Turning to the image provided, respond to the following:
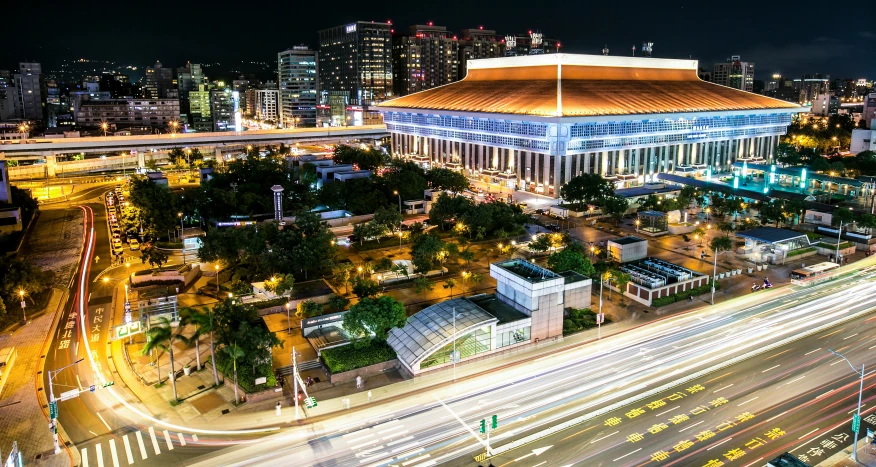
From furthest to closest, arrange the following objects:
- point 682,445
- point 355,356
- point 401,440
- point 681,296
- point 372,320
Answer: point 681,296 < point 372,320 < point 355,356 < point 401,440 < point 682,445

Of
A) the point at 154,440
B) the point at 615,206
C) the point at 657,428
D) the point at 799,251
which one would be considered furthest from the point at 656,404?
the point at 615,206

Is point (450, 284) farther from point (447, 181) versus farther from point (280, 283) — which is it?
point (447, 181)

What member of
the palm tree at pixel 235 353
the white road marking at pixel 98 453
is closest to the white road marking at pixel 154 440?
the white road marking at pixel 98 453

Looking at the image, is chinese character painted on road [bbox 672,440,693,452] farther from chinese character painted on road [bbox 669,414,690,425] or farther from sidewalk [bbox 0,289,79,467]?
sidewalk [bbox 0,289,79,467]

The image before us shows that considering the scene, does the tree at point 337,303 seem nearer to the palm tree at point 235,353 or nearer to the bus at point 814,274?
the palm tree at point 235,353

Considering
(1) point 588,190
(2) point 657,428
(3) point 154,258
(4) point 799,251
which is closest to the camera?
(2) point 657,428

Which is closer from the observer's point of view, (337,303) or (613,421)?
(613,421)
